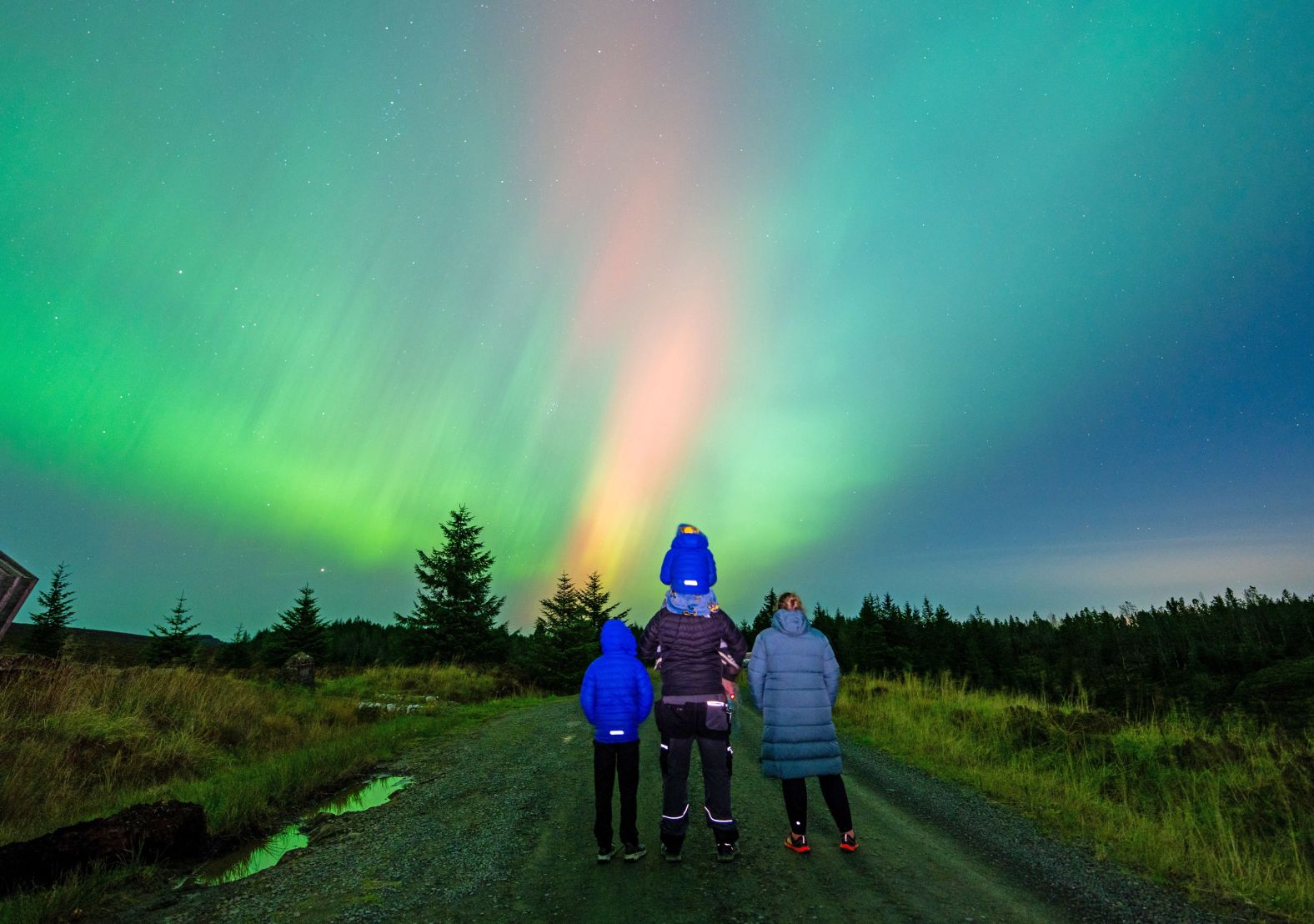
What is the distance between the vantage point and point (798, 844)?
537cm

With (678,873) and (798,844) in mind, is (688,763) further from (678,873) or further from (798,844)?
(798,844)

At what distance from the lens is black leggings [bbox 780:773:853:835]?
17.8 ft

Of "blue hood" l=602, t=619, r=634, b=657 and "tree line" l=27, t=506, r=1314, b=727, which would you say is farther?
"tree line" l=27, t=506, r=1314, b=727

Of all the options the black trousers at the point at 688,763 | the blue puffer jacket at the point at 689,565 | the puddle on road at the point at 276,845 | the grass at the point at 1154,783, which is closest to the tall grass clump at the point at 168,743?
the puddle on road at the point at 276,845

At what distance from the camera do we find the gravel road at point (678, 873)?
14.3ft

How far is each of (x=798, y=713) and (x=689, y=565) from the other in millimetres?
1680

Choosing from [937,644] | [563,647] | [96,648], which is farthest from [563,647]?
[937,644]

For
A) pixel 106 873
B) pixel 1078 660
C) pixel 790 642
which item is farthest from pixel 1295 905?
pixel 1078 660

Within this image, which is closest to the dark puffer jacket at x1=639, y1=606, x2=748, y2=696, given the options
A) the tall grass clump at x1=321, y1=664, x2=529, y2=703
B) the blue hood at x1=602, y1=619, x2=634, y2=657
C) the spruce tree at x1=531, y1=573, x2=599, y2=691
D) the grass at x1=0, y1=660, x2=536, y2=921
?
the blue hood at x1=602, y1=619, x2=634, y2=657

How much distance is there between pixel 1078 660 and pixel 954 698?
70.3 metres

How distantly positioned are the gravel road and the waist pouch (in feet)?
3.47

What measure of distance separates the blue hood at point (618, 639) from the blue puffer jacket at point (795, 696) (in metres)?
1.18

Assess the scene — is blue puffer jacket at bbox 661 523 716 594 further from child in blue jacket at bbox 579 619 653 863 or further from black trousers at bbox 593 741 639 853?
black trousers at bbox 593 741 639 853

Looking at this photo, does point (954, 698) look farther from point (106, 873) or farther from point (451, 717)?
point (106, 873)
